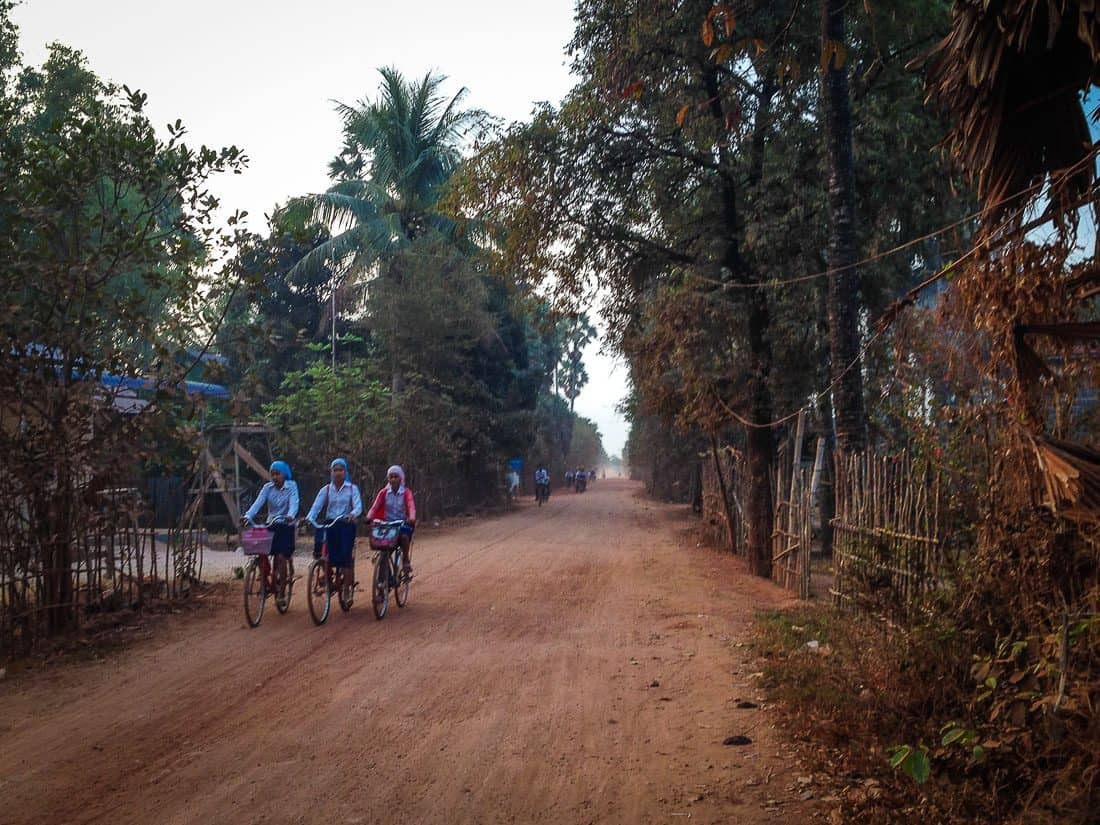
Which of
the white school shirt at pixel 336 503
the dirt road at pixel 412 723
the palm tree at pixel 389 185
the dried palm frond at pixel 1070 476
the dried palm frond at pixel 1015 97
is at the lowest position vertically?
the dirt road at pixel 412 723

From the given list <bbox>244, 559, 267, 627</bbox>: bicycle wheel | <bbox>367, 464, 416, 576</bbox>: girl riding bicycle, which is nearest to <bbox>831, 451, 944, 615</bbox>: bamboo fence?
<bbox>367, 464, 416, 576</bbox>: girl riding bicycle

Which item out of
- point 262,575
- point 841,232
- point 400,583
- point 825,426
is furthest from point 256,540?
point 825,426

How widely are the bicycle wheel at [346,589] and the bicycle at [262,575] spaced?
2.02 ft

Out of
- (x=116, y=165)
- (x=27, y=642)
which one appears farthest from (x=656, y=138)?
(x=27, y=642)

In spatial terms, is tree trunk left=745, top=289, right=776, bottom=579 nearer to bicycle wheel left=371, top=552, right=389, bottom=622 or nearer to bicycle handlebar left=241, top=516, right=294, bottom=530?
bicycle wheel left=371, top=552, right=389, bottom=622

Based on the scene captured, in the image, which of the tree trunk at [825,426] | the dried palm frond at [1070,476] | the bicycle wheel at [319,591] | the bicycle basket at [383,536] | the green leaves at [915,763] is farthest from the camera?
the tree trunk at [825,426]

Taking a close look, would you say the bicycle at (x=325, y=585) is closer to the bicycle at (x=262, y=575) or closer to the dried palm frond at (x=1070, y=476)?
the bicycle at (x=262, y=575)

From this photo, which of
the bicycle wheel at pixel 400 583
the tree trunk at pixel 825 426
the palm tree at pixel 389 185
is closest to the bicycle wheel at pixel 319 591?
the bicycle wheel at pixel 400 583

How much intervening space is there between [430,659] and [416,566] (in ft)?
25.4

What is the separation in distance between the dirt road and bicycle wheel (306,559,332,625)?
0.22 m

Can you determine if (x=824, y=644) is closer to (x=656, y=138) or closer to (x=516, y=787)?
(x=516, y=787)

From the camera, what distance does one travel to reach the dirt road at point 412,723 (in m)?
5.16

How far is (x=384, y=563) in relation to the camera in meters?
11.0

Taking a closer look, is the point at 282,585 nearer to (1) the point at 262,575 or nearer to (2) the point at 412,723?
(1) the point at 262,575
